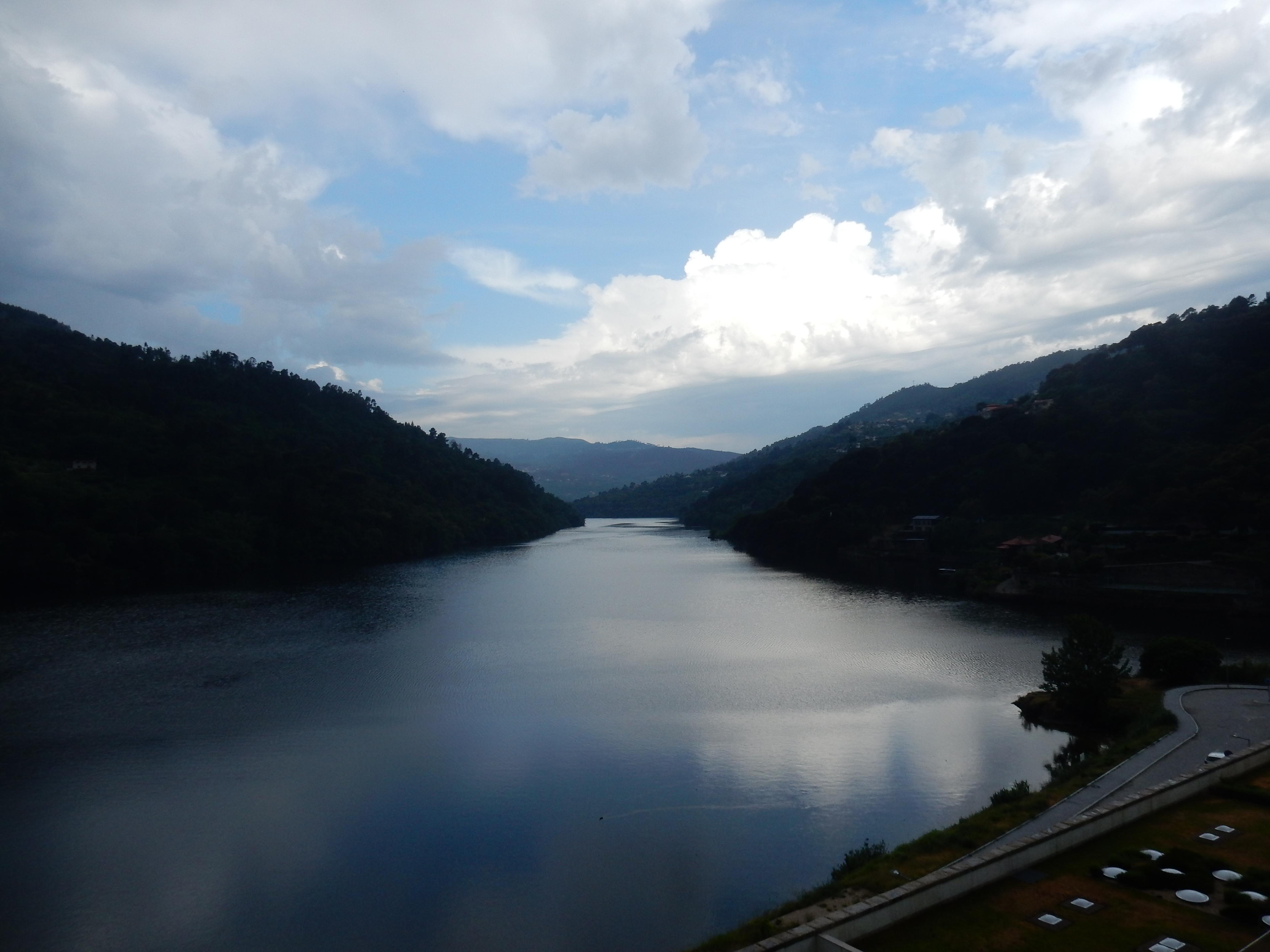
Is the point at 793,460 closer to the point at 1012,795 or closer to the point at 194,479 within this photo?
the point at 194,479

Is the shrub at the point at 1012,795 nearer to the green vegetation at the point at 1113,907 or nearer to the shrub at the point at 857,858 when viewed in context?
the shrub at the point at 857,858

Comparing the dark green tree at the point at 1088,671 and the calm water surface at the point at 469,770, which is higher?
the dark green tree at the point at 1088,671

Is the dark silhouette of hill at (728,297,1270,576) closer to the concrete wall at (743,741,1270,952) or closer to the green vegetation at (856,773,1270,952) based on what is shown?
the concrete wall at (743,741,1270,952)

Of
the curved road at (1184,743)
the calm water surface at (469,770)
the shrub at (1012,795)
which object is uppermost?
the curved road at (1184,743)

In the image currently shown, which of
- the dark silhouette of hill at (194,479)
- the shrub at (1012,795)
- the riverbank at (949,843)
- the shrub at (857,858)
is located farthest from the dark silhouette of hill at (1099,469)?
the dark silhouette of hill at (194,479)

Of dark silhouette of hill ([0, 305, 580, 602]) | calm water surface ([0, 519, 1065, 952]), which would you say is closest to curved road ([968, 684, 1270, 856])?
calm water surface ([0, 519, 1065, 952])

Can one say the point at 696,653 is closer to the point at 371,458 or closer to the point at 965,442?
the point at 965,442
